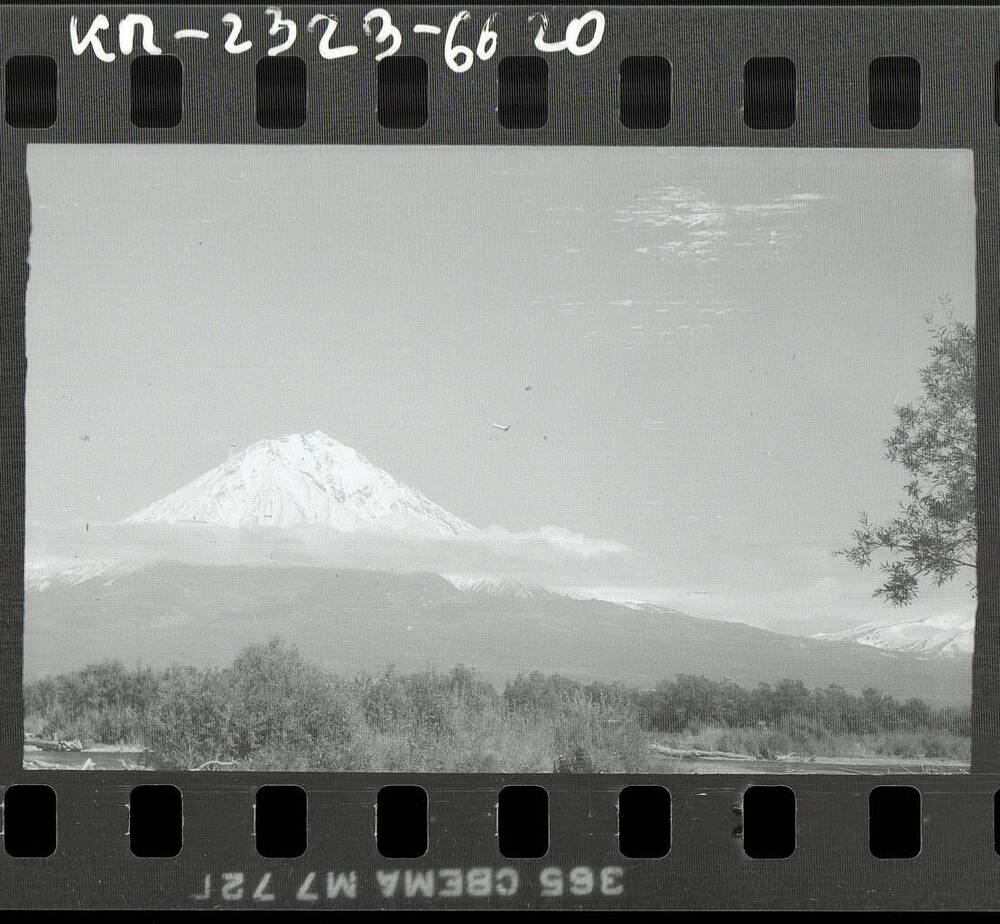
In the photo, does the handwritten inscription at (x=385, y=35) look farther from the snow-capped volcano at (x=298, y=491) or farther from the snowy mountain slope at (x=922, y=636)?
the snowy mountain slope at (x=922, y=636)

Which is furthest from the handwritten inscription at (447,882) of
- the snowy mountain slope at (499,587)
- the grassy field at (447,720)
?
the snowy mountain slope at (499,587)

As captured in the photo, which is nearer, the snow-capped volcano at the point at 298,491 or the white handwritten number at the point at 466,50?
the white handwritten number at the point at 466,50

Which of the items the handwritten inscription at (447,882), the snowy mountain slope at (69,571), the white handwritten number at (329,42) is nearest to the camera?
the handwritten inscription at (447,882)

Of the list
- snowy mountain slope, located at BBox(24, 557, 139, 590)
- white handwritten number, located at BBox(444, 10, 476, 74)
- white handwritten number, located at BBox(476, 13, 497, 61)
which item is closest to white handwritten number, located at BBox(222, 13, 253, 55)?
white handwritten number, located at BBox(444, 10, 476, 74)

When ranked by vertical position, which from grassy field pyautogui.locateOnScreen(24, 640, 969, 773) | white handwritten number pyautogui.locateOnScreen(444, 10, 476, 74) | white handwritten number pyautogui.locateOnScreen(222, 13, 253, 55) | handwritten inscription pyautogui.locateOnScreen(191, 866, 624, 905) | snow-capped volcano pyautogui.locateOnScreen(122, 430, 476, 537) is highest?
white handwritten number pyautogui.locateOnScreen(222, 13, 253, 55)

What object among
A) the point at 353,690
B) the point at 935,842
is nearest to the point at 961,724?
the point at 935,842

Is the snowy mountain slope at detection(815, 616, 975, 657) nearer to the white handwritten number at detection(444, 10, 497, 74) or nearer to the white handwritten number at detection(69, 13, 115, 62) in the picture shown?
the white handwritten number at detection(444, 10, 497, 74)

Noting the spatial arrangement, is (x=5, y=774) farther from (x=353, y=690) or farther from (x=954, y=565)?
(x=954, y=565)
